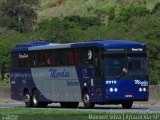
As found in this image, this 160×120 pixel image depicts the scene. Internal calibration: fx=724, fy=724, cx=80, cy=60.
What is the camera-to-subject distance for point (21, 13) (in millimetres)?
130250

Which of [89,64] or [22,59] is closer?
[89,64]

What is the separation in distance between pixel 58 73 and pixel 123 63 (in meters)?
4.72

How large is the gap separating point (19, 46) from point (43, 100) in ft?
14.4

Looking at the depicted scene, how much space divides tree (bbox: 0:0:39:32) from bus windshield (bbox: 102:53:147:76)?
9127cm

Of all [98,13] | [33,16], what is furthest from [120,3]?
[33,16]

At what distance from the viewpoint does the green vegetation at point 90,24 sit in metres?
74.0

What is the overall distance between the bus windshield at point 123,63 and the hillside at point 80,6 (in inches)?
3873

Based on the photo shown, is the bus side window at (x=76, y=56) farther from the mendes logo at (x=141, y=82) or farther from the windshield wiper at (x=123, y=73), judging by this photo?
the mendes logo at (x=141, y=82)

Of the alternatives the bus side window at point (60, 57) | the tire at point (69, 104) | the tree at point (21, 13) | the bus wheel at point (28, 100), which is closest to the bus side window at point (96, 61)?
the bus side window at point (60, 57)

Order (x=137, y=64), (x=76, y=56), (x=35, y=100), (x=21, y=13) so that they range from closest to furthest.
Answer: (x=137, y=64), (x=76, y=56), (x=35, y=100), (x=21, y=13)

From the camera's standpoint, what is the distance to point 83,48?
34250mm

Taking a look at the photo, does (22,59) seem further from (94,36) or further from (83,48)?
(94,36)

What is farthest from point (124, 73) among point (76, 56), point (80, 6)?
point (80, 6)

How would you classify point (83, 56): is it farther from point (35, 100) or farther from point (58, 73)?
point (35, 100)
